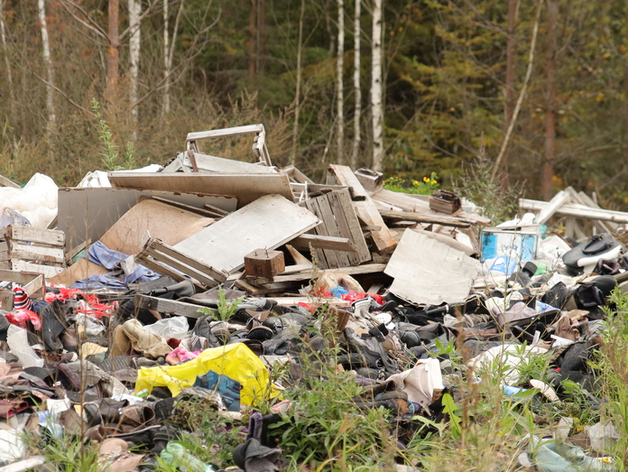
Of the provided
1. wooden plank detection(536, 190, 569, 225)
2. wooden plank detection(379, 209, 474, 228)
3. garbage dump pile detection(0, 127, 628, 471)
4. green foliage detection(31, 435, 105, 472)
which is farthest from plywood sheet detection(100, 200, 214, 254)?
wooden plank detection(536, 190, 569, 225)

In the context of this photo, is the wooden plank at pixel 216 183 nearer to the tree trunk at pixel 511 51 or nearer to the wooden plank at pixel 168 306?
the wooden plank at pixel 168 306

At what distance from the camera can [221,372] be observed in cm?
356

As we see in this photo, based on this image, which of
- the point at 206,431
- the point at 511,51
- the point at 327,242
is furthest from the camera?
the point at 511,51

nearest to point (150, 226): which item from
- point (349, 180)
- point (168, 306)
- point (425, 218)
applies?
point (168, 306)

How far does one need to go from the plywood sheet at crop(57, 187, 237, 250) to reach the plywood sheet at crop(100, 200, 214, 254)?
0.23m

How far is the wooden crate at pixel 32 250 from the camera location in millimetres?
6020

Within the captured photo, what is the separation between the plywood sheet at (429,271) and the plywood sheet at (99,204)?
1994 mm

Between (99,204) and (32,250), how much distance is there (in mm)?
1083

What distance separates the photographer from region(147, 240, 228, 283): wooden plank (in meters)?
6.15

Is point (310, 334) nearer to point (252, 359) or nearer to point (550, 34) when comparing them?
point (252, 359)

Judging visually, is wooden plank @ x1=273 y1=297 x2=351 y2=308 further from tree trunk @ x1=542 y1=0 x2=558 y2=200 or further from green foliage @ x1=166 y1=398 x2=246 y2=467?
tree trunk @ x1=542 y1=0 x2=558 y2=200

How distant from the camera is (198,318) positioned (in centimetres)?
502

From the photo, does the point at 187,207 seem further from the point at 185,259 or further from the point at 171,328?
the point at 171,328

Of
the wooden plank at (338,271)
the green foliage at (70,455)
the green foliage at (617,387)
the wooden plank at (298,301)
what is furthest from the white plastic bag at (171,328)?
the green foliage at (617,387)
